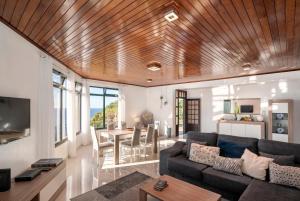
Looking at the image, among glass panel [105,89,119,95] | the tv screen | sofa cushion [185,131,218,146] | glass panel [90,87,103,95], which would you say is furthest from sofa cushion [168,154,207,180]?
glass panel [105,89,119,95]

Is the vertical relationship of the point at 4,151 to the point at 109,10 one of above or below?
below

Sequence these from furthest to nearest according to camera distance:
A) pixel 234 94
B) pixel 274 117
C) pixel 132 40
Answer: pixel 234 94 → pixel 274 117 → pixel 132 40

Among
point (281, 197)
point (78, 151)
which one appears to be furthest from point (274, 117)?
point (78, 151)

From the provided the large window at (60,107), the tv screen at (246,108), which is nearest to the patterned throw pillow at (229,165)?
the large window at (60,107)

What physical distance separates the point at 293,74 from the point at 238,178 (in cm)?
444

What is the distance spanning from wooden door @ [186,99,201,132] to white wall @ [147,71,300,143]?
0.82 ft

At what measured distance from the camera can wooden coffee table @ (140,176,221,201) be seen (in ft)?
6.78

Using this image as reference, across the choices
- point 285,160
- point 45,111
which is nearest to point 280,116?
point 285,160

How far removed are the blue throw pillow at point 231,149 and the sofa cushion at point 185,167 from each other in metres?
0.52

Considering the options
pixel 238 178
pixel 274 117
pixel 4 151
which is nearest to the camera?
pixel 4 151

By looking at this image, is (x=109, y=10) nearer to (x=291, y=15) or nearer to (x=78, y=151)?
(x=291, y=15)

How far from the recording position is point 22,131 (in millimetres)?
2562

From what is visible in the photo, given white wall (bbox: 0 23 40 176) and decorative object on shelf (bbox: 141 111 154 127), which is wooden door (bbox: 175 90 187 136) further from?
white wall (bbox: 0 23 40 176)

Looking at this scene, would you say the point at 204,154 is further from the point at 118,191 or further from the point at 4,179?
the point at 4,179
